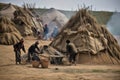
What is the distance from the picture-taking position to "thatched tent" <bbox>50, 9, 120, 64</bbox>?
34.0ft

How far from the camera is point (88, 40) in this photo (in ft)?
34.6

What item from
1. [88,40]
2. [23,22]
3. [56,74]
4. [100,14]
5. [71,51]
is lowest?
[56,74]

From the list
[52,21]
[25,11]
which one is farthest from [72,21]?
[52,21]

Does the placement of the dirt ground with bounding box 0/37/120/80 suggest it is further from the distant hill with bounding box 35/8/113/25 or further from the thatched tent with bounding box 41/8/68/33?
the distant hill with bounding box 35/8/113/25

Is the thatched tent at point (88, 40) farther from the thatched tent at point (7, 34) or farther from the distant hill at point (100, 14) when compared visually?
the distant hill at point (100, 14)

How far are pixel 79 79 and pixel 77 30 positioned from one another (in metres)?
4.00

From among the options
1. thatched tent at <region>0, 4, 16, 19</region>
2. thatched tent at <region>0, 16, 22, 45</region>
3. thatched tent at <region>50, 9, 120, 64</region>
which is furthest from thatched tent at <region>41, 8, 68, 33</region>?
thatched tent at <region>50, 9, 120, 64</region>

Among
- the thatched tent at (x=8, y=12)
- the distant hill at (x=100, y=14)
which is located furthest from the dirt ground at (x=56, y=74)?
the distant hill at (x=100, y=14)

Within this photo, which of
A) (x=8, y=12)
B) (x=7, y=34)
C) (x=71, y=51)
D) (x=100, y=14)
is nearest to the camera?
(x=71, y=51)

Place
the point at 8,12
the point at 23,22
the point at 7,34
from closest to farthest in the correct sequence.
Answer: the point at 7,34, the point at 23,22, the point at 8,12

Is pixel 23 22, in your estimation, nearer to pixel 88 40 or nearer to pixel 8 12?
pixel 8 12

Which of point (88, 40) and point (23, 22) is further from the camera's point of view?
point (23, 22)

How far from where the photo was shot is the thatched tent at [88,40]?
34.0 feet

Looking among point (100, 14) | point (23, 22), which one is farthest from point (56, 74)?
point (100, 14)
